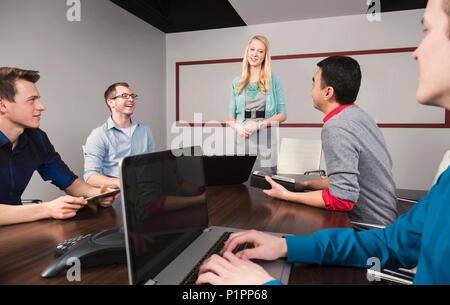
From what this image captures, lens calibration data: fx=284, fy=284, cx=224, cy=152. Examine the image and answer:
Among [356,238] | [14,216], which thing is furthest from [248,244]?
[14,216]

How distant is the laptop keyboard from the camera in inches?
25.1

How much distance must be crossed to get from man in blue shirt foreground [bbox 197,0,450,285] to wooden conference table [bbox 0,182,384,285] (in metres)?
0.06

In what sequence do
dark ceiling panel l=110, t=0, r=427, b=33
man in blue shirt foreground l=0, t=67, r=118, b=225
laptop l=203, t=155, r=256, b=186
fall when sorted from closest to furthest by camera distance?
man in blue shirt foreground l=0, t=67, r=118, b=225
laptop l=203, t=155, r=256, b=186
dark ceiling panel l=110, t=0, r=427, b=33

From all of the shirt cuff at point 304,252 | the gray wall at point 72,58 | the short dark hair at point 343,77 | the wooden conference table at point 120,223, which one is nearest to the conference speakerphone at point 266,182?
the wooden conference table at point 120,223

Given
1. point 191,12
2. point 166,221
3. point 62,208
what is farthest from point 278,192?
point 191,12

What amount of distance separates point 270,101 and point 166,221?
2.50 metres

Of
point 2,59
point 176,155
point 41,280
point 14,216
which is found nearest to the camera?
point 41,280

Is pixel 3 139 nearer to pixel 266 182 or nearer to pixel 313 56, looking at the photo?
pixel 266 182

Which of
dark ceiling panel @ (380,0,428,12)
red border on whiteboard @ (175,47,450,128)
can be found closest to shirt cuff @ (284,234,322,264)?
red border on whiteboard @ (175,47,450,128)

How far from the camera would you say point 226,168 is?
5.72 ft

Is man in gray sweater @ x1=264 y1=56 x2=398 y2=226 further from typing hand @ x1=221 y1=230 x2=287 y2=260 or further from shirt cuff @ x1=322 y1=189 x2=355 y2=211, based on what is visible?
typing hand @ x1=221 y1=230 x2=287 y2=260

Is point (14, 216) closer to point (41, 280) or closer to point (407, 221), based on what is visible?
point (41, 280)

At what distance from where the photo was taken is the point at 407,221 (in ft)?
2.73
